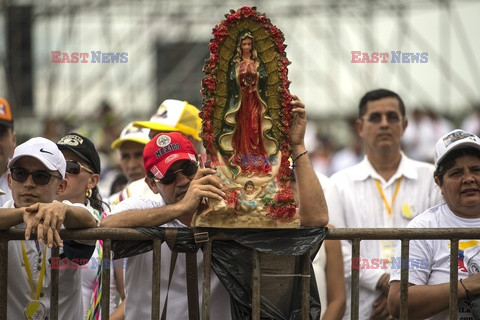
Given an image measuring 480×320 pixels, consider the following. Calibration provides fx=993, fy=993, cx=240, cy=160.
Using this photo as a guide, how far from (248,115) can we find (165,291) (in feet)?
3.24

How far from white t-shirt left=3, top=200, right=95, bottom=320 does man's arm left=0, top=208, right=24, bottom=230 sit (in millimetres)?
256

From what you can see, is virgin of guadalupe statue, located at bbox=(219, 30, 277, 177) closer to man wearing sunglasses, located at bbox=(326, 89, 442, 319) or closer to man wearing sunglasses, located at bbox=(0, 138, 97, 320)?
man wearing sunglasses, located at bbox=(0, 138, 97, 320)

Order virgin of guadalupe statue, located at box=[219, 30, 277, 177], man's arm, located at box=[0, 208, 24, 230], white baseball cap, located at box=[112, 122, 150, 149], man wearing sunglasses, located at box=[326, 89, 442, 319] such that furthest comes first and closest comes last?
white baseball cap, located at box=[112, 122, 150, 149] < man wearing sunglasses, located at box=[326, 89, 442, 319] < virgin of guadalupe statue, located at box=[219, 30, 277, 177] < man's arm, located at box=[0, 208, 24, 230]

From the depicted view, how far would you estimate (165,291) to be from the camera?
5047 mm

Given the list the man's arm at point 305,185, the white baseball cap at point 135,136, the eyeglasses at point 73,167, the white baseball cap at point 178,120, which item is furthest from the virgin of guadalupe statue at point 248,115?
the white baseball cap at point 135,136

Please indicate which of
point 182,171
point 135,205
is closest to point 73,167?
point 135,205

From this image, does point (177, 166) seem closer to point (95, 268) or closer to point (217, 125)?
point (217, 125)

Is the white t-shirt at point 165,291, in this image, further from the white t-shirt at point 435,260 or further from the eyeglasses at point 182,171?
the white t-shirt at point 435,260

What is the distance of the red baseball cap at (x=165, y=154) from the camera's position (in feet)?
17.4

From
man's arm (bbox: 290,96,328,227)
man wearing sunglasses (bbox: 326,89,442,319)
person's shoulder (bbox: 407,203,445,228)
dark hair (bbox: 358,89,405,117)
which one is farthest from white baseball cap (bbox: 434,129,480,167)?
dark hair (bbox: 358,89,405,117)

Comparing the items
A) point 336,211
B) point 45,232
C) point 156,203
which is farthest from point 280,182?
point 336,211

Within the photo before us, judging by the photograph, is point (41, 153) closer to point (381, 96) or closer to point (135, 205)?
point (135, 205)

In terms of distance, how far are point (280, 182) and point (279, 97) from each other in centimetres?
43

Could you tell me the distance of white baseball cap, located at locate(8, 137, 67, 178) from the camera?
5.05 meters
